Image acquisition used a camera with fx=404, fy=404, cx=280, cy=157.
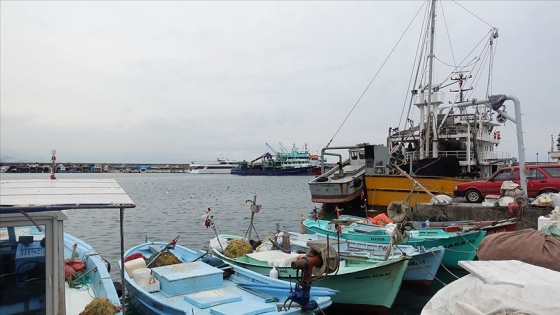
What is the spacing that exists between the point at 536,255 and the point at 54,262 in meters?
5.58

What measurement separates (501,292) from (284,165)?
367 feet

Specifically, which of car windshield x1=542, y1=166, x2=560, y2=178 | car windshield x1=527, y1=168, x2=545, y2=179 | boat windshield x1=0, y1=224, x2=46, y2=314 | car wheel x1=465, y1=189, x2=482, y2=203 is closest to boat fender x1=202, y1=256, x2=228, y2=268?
boat windshield x1=0, y1=224, x2=46, y2=314

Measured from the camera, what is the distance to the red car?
1719 centimetres

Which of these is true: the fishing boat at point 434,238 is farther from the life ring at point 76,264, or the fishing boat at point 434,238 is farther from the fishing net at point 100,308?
the fishing net at point 100,308

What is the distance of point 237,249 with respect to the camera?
11188 mm

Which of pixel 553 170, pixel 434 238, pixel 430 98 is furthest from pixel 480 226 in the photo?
pixel 430 98

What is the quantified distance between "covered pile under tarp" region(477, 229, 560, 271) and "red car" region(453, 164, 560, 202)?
1418 cm

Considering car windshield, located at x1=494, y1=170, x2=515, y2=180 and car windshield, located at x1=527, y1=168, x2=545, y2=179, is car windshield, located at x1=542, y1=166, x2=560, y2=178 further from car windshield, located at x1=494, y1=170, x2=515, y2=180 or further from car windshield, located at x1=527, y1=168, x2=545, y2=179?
car windshield, located at x1=494, y1=170, x2=515, y2=180

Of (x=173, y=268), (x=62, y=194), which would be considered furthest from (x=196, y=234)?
(x=62, y=194)

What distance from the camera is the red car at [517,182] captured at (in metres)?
17.2

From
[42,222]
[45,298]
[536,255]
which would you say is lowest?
[45,298]

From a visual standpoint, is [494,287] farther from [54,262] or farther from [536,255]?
[54,262]

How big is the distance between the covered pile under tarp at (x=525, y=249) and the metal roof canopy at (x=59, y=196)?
448 centimetres

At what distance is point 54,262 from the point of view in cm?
451
